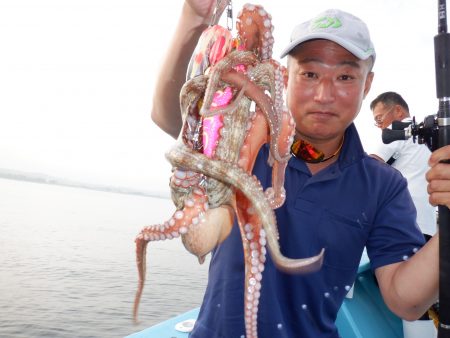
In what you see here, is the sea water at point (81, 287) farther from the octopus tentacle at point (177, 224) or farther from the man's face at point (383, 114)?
the octopus tentacle at point (177, 224)

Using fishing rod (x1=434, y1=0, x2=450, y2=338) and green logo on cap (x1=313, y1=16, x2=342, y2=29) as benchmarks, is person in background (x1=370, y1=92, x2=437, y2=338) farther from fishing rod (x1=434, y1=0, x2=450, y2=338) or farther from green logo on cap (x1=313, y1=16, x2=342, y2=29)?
green logo on cap (x1=313, y1=16, x2=342, y2=29)

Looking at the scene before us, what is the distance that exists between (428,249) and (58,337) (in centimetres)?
1920

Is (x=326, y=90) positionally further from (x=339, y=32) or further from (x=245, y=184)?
(x=245, y=184)

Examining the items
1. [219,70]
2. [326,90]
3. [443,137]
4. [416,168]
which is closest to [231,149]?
[219,70]

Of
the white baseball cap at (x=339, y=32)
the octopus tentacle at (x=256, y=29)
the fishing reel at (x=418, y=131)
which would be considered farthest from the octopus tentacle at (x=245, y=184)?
the fishing reel at (x=418, y=131)

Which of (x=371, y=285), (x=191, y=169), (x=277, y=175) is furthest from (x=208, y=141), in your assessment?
(x=371, y=285)

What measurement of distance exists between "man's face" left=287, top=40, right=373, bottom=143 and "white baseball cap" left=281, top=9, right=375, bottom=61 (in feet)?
0.15

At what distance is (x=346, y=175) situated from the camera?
2.40 m

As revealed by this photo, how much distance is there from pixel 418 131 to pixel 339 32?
0.89m

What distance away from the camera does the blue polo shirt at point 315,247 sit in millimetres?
2211

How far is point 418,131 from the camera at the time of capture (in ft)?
7.31

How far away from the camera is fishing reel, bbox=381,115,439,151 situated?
2139 mm

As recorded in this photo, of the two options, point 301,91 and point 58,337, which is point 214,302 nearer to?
point 301,91

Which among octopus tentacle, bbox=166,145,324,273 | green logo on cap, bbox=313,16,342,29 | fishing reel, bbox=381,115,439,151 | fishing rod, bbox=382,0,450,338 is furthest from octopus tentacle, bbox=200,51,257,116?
fishing reel, bbox=381,115,439,151
